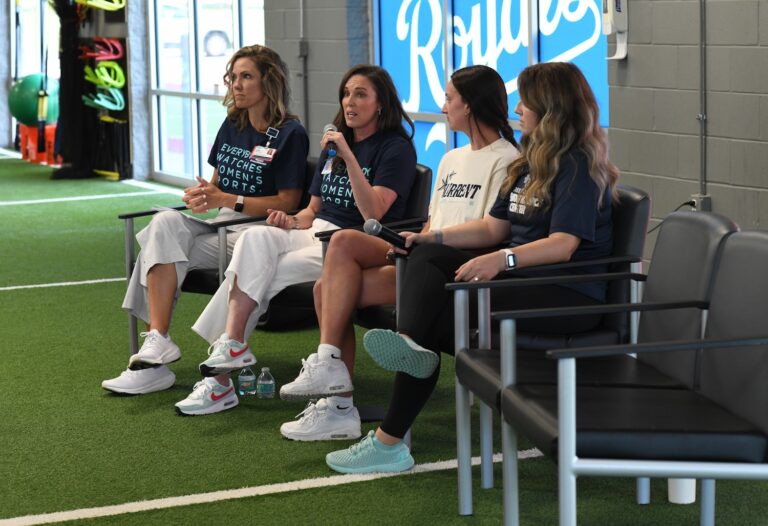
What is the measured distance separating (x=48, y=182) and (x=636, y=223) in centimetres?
944

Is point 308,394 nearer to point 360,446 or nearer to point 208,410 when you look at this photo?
point 360,446

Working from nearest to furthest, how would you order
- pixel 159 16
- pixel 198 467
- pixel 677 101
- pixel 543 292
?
1. pixel 543 292
2. pixel 198 467
3. pixel 677 101
4. pixel 159 16

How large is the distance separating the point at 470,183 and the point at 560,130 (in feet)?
1.61

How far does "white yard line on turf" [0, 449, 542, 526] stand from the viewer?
10.1 ft

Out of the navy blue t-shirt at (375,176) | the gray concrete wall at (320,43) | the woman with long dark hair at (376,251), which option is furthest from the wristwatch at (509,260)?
the gray concrete wall at (320,43)

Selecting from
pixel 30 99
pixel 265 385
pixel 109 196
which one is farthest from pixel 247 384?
pixel 30 99

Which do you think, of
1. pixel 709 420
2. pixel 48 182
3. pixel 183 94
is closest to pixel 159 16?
pixel 183 94

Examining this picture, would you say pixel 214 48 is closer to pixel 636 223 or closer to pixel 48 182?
pixel 48 182

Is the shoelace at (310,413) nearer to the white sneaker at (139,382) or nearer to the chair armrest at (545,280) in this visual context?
the white sneaker at (139,382)

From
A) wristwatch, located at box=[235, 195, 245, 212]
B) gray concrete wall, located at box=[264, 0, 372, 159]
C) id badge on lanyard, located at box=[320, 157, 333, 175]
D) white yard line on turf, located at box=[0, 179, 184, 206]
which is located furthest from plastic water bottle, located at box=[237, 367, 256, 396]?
white yard line on turf, located at box=[0, 179, 184, 206]

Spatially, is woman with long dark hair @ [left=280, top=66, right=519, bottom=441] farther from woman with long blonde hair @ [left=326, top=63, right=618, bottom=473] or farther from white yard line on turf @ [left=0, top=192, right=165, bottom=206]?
white yard line on turf @ [left=0, top=192, right=165, bottom=206]

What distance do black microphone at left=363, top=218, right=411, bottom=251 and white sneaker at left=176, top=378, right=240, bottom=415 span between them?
889mm

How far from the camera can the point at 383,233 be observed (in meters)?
3.39

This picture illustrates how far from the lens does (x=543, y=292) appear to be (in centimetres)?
319
